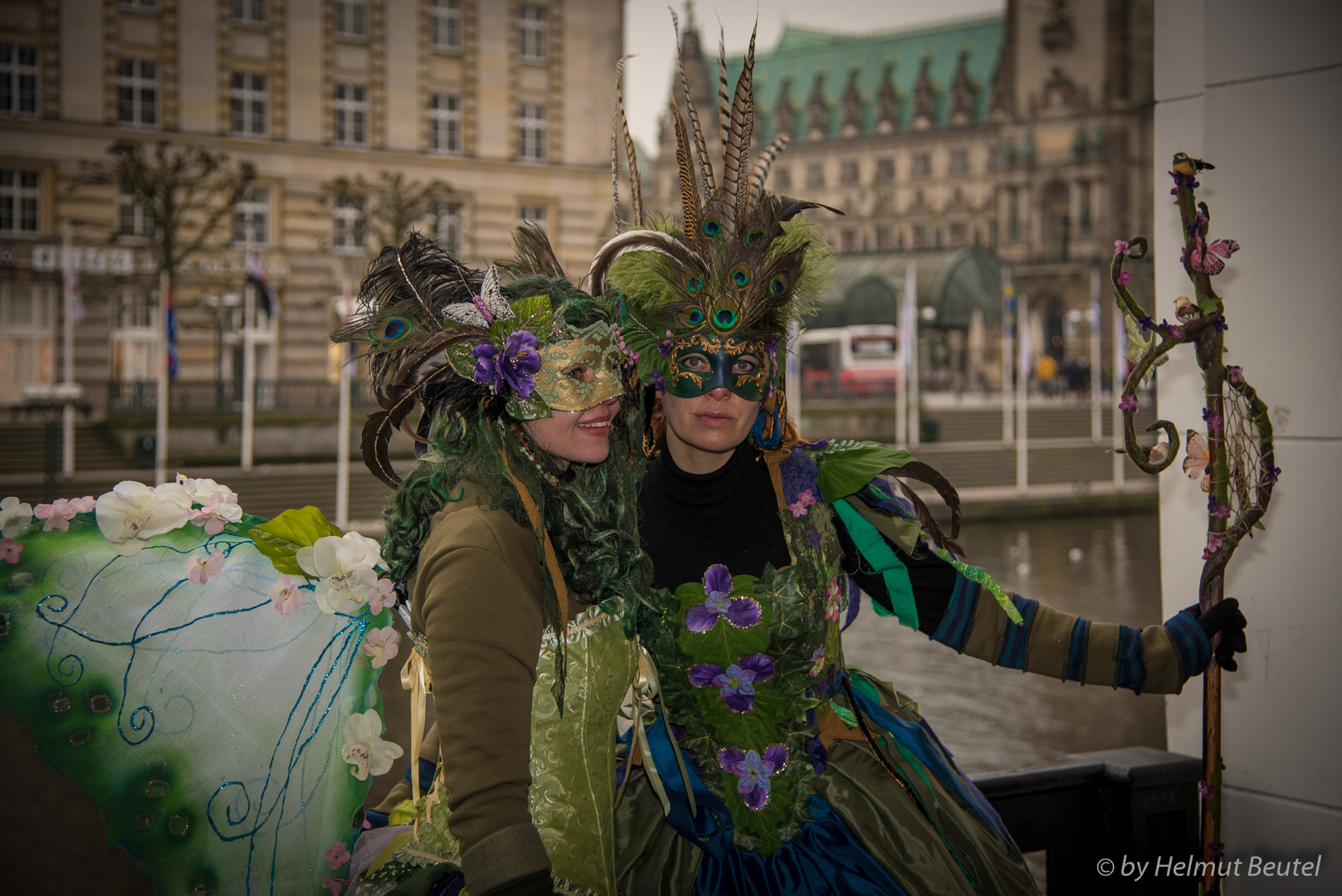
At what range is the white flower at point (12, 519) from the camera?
7.82ft

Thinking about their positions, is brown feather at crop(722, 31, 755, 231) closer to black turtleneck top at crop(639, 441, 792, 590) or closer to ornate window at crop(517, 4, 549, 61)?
black turtleneck top at crop(639, 441, 792, 590)

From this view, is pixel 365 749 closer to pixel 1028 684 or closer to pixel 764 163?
pixel 764 163

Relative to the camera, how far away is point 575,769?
244cm

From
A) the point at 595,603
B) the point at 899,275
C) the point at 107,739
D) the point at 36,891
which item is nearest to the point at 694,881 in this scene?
the point at 595,603

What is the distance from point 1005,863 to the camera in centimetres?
283

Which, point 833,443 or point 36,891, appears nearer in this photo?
point 833,443

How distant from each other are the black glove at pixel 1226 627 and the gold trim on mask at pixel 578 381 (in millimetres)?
1777

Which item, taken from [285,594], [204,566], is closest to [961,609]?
[285,594]

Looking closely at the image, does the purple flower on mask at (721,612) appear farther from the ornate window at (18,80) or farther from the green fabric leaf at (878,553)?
the ornate window at (18,80)

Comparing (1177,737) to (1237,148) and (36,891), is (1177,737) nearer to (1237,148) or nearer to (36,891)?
(1237,148)

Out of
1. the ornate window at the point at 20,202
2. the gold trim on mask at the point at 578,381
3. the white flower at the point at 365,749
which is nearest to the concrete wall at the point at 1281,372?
the gold trim on mask at the point at 578,381

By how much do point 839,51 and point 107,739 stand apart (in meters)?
92.7

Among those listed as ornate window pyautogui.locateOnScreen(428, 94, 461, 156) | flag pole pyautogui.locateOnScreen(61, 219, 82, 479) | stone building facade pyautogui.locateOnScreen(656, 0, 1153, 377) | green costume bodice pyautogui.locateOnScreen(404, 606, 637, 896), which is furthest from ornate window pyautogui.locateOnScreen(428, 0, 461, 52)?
green costume bodice pyautogui.locateOnScreen(404, 606, 637, 896)

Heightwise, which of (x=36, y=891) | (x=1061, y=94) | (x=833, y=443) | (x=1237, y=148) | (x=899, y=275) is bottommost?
(x=36, y=891)
